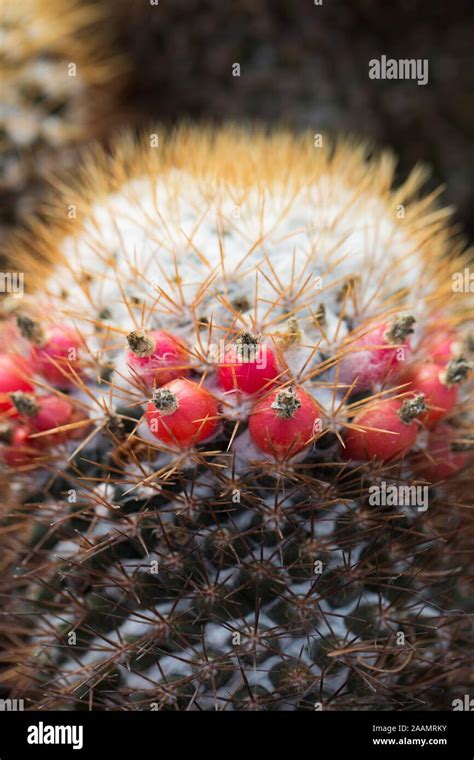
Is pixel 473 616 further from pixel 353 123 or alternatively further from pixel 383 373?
pixel 353 123

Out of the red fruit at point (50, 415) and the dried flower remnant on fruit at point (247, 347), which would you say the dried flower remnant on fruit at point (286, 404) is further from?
the red fruit at point (50, 415)

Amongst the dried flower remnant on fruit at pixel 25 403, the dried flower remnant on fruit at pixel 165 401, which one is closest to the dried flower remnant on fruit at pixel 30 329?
the dried flower remnant on fruit at pixel 25 403

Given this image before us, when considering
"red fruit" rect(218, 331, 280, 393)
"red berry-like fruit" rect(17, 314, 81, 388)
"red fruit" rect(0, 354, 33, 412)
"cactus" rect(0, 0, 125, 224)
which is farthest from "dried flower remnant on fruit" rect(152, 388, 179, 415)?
"cactus" rect(0, 0, 125, 224)

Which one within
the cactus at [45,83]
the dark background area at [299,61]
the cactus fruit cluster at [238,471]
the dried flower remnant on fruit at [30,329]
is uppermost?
the dark background area at [299,61]

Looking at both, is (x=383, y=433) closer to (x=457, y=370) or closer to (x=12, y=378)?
(x=457, y=370)

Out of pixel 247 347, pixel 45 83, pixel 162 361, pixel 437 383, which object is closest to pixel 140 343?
pixel 162 361
